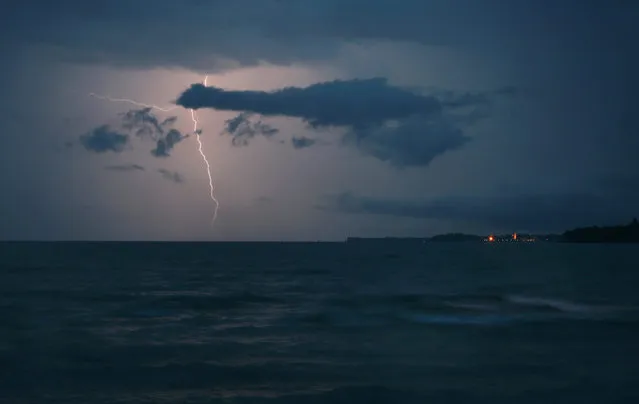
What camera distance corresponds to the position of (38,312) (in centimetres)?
3838

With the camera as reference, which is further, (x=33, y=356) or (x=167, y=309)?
(x=167, y=309)

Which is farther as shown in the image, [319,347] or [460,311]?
[460,311]

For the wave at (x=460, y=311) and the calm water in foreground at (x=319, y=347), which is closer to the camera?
the calm water in foreground at (x=319, y=347)

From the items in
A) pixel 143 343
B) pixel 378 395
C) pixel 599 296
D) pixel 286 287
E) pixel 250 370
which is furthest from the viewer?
pixel 286 287

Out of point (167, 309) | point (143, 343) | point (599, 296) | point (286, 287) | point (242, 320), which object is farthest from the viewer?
point (286, 287)

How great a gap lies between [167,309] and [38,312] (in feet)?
23.2

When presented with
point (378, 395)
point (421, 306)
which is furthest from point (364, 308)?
point (378, 395)

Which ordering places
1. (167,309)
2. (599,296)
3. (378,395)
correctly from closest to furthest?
(378,395)
(167,309)
(599,296)

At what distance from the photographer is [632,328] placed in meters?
31.3

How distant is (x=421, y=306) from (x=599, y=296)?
49.0 ft

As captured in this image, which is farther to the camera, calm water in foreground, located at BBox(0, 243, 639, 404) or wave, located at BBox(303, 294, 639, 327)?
wave, located at BBox(303, 294, 639, 327)

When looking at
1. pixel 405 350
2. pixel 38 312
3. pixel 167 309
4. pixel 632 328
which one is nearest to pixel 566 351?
pixel 405 350

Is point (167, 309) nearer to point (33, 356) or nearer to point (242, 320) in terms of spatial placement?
point (242, 320)

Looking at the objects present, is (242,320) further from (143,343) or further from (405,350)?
(405,350)
